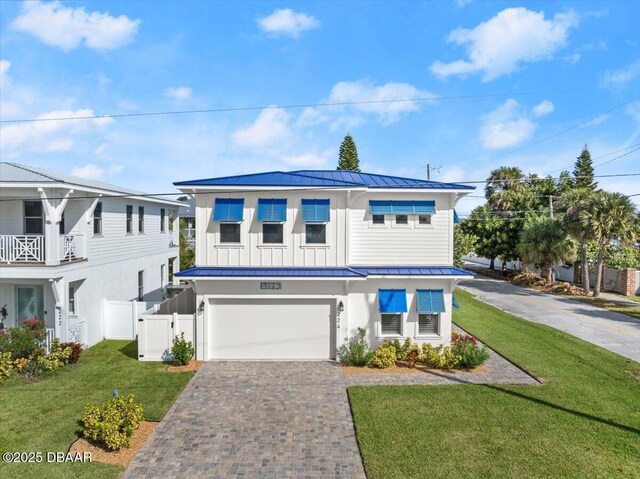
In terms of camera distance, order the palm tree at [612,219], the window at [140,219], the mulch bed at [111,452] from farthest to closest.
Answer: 1. the palm tree at [612,219]
2. the window at [140,219]
3. the mulch bed at [111,452]

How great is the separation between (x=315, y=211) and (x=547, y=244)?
85.9ft

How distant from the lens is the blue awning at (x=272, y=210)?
1341cm

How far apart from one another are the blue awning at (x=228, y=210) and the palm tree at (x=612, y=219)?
25637 millimetres

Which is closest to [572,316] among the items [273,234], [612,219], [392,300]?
[612,219]

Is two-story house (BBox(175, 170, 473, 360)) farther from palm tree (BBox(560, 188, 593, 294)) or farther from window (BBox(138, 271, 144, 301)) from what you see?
palm tree (BBox(560, 188, 593, 294))

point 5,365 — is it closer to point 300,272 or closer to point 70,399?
point 70,399

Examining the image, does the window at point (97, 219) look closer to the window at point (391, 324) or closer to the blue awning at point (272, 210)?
the blue awning at point (272, 210)

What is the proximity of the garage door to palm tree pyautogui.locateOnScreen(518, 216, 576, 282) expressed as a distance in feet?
81.3

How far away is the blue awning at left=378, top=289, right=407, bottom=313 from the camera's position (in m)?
13.5

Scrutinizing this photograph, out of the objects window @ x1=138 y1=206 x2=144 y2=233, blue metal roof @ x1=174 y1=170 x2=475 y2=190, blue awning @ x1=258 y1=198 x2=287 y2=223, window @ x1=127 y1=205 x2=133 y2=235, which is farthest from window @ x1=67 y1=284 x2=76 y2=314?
blue awning @ x1=258 y1=198 x2=287 y2=223

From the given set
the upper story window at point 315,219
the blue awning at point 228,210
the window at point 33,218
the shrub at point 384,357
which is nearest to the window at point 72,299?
the window at point 33,218

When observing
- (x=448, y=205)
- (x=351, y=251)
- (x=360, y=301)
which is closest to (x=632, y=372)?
(x=448, y=205)

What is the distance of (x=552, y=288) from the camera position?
101 ft

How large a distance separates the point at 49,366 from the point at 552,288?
3384 centimetres
